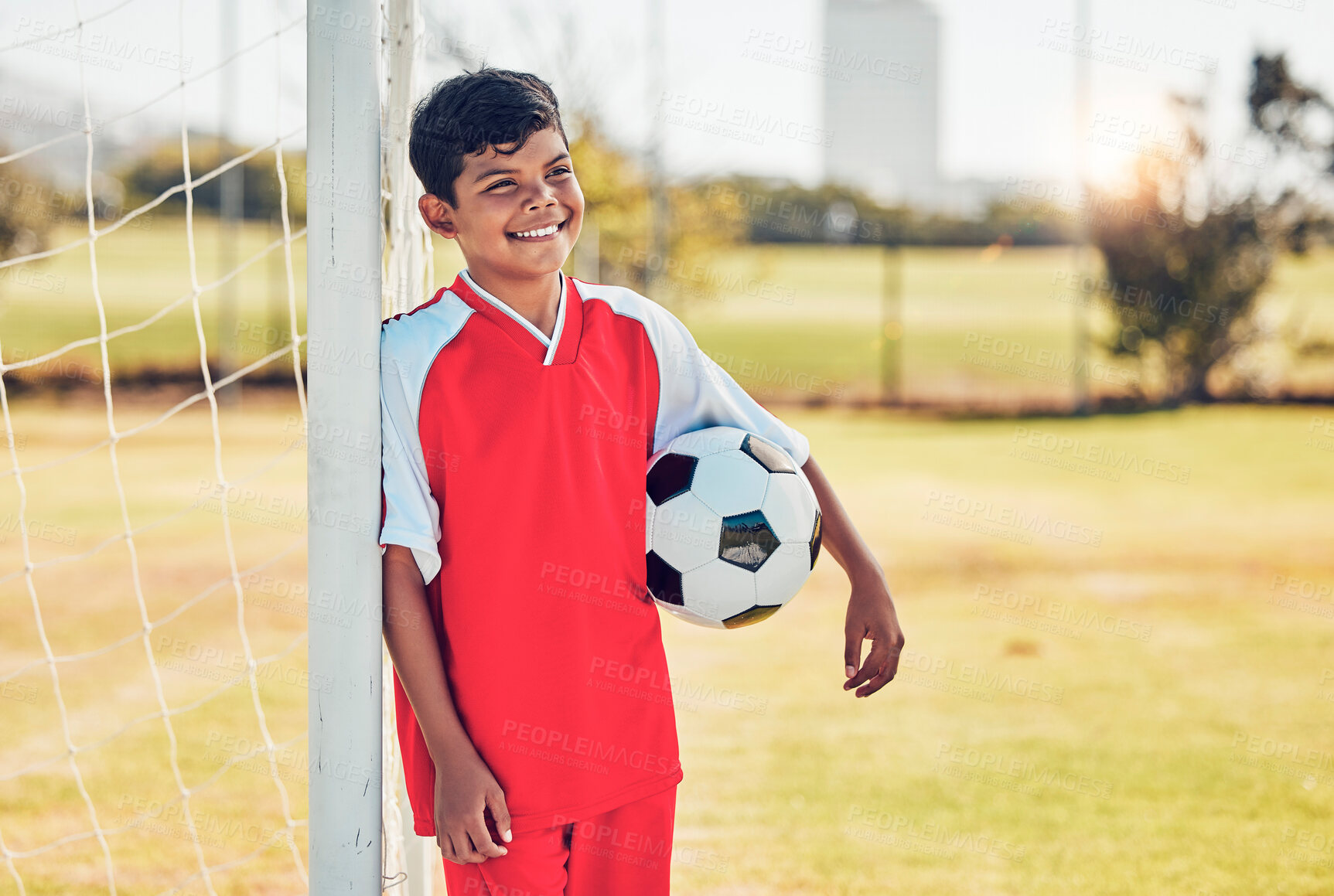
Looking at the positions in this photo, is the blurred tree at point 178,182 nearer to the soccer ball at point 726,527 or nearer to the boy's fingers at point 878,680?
the soccer ball at point 726,527

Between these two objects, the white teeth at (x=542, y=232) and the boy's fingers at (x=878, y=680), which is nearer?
the white teeth at (x=542, y=232)

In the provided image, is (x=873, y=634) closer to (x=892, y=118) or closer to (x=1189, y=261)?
(x=1189, y=261)

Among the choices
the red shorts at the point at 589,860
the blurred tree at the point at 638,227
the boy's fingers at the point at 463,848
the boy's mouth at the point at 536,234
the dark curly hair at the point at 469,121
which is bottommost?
the red shorts at the point at 589,860

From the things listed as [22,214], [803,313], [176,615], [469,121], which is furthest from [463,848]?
[803,313]

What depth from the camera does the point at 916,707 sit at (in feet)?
12.3

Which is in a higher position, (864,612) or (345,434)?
(345,434)

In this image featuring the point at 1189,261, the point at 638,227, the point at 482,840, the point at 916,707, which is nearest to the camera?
the point at 482,840

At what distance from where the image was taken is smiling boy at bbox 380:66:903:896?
1.36m

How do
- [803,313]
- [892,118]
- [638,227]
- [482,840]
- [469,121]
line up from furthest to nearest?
[803,313], [892,118], [638,227], [469,121], [482,840]

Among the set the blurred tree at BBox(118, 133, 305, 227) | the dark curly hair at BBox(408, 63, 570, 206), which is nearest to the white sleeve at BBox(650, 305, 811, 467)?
the dark curly hair at BBox(408, 63, 570, 206)

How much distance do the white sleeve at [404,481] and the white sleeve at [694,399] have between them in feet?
1.23

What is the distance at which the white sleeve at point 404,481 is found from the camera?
4.38ft

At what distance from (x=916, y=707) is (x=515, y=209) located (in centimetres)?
290

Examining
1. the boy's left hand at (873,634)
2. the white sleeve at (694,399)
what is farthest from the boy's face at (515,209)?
the boy's left hand at (873,634)
